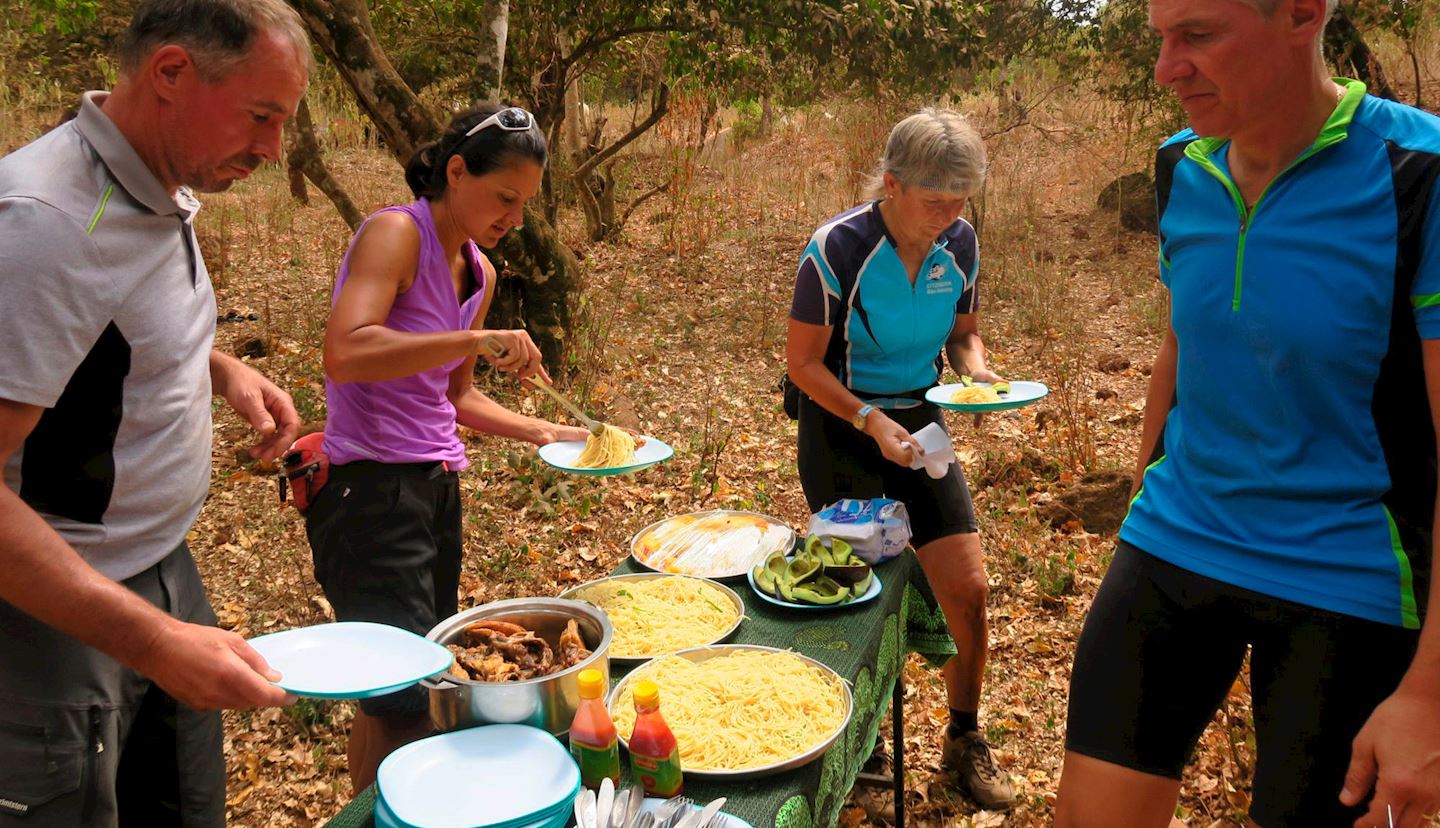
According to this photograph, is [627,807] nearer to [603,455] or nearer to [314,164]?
[603,455]

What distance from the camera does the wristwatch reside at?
10.4 feet

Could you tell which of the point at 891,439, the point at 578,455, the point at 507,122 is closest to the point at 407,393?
the point at 578,455

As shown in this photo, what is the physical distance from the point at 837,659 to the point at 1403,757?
43.8 inches

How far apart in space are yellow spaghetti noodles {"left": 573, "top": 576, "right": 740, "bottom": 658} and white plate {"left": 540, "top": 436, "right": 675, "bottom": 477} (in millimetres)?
311

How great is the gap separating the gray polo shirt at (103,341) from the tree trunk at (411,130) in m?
4.47

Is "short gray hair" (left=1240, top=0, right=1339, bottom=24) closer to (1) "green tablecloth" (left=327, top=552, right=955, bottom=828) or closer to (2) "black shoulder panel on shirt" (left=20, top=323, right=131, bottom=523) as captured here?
(1) "green tablecloth" (left=327, top=552, right=955, bottom=828)

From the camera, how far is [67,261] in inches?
60.8

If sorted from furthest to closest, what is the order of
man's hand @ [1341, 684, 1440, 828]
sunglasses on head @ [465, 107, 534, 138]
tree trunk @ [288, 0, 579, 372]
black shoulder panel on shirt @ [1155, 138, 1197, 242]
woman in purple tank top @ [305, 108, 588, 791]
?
1. tree trunk @ [288, 0, 579, 372]
2. sunglasses on head @ [465, 107, 534, 138]
3. woman in purple tank top @ [305, 108, 588, 791]
4. black shoulder panel on shirt @ [1155, 138, 1197, 242]
5. man's hand @ [1341, 684, 1440, 828]

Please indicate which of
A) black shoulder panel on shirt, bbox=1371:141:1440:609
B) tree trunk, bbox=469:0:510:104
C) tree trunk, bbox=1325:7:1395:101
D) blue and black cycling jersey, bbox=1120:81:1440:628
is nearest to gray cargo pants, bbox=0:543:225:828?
blue and black cycling jersey, bbox=1120:81:1440:628

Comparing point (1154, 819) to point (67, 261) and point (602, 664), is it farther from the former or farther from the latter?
point (67, 261)

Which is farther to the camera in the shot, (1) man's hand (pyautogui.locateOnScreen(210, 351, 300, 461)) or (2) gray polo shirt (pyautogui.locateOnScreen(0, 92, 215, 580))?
(1) man's hand (pyautogui.locateOnScreen(210, 351, 300, 461))

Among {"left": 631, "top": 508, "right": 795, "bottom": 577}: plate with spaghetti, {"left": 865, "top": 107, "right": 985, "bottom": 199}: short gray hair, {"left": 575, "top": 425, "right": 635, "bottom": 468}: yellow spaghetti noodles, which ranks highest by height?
{"left": 865, "top": 107, "right": 985, "bottom": 199}: short gray hair

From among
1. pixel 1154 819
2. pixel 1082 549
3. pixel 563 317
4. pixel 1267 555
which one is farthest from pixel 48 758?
pixel 563 317

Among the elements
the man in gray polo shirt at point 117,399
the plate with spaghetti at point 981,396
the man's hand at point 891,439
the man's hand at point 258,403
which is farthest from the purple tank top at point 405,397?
the plate with spaghetti at point 981,396
